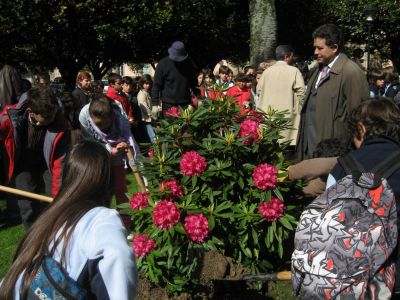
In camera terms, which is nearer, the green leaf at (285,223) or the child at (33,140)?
the green leaf at (285,223)

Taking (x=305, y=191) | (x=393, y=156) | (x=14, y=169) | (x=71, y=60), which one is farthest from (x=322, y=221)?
(x=71, y=60)

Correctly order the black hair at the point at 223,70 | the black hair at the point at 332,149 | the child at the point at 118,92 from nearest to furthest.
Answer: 1. the black hair at the point at 332,149
2. the child at the point at 118,92
3. the black hair at the point at 223,70

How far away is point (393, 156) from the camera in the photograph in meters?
2.96

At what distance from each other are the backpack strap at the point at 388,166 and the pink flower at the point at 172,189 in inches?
60.9

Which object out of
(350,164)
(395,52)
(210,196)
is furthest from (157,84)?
(395,52)

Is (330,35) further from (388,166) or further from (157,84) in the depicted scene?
(157,84)

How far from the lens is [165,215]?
3.81m

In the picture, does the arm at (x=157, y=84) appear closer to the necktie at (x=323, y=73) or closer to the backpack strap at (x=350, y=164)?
the necktie at (x=323, y=73)

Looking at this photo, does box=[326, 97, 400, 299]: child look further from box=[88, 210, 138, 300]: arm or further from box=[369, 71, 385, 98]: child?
box=[369, 71, 385, 98]: child

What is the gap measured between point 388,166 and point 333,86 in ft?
8.73

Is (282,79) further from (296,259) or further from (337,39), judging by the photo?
(296,259)

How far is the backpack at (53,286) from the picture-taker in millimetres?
2129

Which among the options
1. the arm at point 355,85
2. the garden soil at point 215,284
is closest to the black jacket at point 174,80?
the arm at point 355,85

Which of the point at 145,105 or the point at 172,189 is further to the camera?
the point at 145,105
